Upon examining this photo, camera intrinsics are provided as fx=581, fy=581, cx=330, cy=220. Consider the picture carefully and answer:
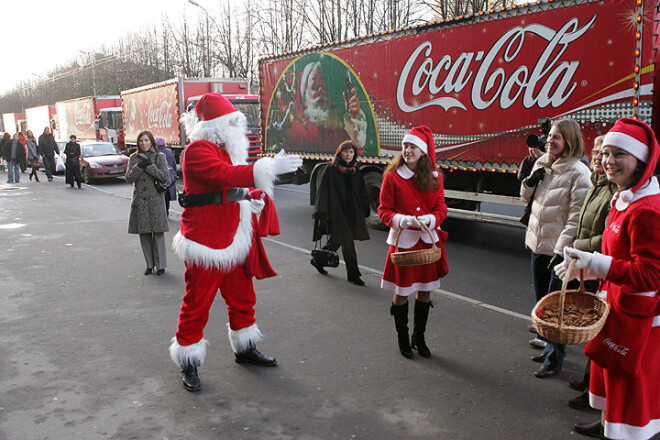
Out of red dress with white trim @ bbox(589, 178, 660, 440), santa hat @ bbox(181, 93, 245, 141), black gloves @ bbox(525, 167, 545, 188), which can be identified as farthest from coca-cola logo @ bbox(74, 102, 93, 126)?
red dress with white trim @ bbox(589, 178, 660, 440)

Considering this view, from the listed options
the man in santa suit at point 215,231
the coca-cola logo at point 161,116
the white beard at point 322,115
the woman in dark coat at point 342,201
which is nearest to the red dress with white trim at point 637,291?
the man in santa suit at point 215,231

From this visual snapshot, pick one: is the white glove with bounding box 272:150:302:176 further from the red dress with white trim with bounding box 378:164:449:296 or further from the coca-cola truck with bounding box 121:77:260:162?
the coca-cola truck with bounding box 121:77:260:162

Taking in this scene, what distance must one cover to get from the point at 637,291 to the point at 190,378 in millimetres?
3060

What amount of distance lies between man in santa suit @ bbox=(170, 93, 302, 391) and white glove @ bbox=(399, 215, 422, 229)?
3.38ft


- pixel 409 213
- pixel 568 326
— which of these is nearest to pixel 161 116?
pixel 409 213

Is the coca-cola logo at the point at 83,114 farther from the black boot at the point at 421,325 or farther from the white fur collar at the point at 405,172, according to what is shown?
the black boot at the point at 421,325

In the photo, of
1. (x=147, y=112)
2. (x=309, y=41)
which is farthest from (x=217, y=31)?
(x=147, y=112)

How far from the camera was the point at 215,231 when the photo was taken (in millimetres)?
4348

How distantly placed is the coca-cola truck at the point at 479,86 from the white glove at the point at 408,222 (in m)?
4.08

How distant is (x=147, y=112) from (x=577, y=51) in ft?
68.0

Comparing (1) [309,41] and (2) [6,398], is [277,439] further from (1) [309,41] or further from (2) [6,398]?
(1) [309,41]

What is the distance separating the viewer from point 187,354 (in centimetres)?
429

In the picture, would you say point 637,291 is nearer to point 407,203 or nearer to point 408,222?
point 408,222

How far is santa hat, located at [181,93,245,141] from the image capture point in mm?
4344
